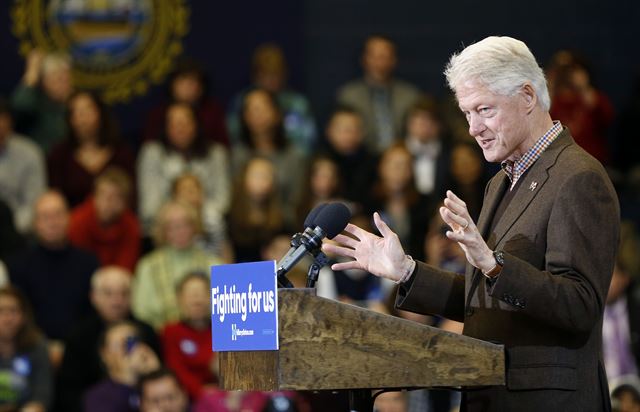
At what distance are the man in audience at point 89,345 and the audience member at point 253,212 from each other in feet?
3.17

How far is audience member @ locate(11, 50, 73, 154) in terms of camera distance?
24.2 ft

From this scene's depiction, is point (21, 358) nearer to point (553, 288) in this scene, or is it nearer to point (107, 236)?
point (107, 236)

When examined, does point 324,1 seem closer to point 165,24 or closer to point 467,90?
point 165,24

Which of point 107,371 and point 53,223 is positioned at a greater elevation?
point 53,223

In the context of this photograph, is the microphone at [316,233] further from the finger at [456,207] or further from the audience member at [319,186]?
the audience member at [319,186]

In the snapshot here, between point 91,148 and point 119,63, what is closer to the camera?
point 91,148

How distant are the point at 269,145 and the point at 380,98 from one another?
3.02 ft

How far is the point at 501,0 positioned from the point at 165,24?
249 centimetres

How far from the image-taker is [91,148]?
23.7ft

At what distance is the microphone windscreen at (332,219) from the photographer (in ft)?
8.26

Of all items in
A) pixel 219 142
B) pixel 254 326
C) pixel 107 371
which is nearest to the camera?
pixel 254 326

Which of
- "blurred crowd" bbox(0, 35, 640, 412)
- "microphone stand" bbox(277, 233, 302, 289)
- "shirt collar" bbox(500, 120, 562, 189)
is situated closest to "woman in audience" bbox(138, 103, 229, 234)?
"blurred crowd" bbox(0, 35, 640, 412)

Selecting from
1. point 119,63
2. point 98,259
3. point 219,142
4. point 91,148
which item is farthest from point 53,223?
point 119,63

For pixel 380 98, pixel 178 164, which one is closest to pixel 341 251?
pixel 178 164
